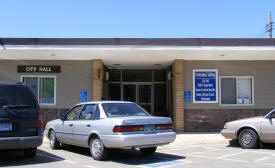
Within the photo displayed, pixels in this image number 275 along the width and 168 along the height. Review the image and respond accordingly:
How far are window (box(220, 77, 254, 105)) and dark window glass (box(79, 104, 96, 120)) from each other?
28.0ft

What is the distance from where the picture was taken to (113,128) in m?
6.93

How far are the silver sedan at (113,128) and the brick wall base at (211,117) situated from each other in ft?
21.5

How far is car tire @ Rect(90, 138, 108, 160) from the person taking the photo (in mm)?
7245

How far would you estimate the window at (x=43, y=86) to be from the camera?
15117 mm

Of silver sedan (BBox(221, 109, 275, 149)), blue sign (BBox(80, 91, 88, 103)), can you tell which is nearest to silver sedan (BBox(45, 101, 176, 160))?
silver sedan (BBox(221, 109, 275, 149))

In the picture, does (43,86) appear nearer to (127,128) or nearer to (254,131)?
(127,128)

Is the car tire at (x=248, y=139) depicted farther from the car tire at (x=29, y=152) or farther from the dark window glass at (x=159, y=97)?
the dark window glass at (x=159, y=97)

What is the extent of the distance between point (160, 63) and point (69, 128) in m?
8.62

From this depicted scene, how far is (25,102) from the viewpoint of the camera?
7281 mm

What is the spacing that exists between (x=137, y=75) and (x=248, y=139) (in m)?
9.50

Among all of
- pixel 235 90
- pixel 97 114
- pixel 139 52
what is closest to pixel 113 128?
pixel 97 114

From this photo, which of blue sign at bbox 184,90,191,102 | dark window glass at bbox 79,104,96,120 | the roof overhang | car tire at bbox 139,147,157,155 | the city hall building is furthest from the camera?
blue sign at bbox 184,90,191,102

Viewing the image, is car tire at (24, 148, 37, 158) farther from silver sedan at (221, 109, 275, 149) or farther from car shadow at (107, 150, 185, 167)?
silver sedan at (221, 109, 275, 149)

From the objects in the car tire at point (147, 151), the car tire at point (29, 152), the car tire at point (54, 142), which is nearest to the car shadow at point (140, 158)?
the car tire at point (147, 151)
